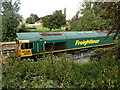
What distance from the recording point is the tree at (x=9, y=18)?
1714 cm

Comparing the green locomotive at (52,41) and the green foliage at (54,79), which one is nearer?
the green foliage at (54,79)

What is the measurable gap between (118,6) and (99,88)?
6.63 feet

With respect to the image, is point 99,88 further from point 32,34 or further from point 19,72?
point 32,34

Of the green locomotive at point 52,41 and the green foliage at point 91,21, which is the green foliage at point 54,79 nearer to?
the green locomotive at point 52,41

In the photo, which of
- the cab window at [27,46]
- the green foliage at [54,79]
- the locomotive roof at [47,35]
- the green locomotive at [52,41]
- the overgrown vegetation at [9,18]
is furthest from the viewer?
the overgrown vegetation at [9,18]

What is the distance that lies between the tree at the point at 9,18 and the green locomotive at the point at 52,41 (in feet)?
32.5

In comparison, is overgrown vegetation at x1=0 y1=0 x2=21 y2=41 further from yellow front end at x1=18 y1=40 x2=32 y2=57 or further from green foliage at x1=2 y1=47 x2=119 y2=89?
green foliage at x1=2 y1=47 x2=119 y2=89

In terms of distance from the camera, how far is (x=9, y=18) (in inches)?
695

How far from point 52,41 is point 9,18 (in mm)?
10949

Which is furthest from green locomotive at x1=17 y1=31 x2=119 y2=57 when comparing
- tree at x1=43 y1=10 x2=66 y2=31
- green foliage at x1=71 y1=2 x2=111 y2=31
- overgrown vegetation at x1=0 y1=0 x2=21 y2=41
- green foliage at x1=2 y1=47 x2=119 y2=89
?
tree at x1=43 y1=10 x2=66 y2=31

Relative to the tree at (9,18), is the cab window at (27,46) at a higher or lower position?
lower

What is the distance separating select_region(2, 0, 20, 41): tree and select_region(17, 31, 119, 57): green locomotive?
989 centimetres

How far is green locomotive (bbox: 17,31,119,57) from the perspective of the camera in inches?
333

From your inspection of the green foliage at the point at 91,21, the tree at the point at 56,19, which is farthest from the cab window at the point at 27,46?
the tree at the point at 56,19
